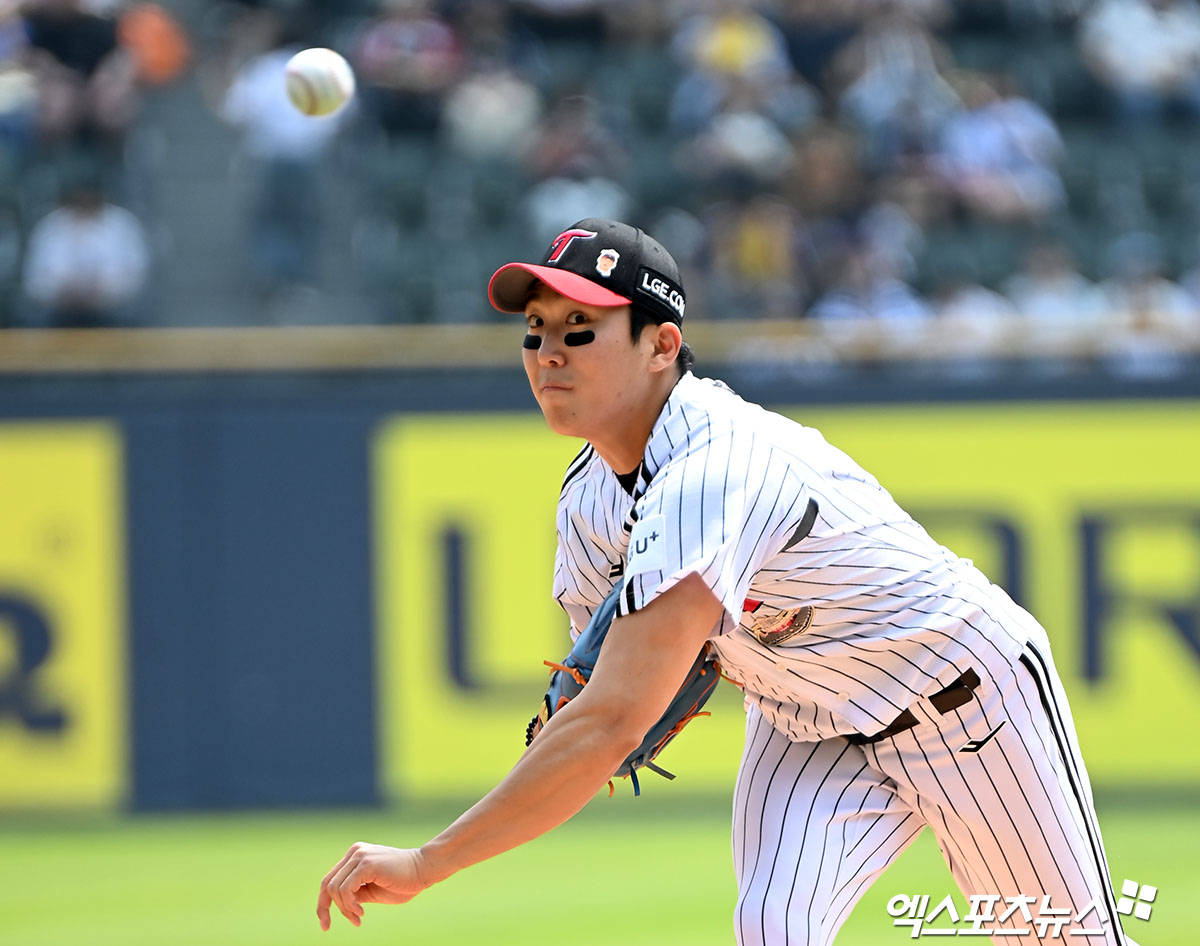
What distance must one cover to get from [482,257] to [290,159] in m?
1.46

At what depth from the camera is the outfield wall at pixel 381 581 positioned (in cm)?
949

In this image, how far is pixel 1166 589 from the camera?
9422mm

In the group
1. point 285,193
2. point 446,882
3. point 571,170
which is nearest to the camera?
point 446,882

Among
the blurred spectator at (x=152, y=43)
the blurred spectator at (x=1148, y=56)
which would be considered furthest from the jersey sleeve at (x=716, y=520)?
the blurred spectator at (x=1148, y=56)

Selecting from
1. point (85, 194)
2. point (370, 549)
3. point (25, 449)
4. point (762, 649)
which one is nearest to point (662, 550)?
point (762, 649)

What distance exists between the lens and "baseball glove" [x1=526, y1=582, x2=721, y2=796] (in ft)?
11.8

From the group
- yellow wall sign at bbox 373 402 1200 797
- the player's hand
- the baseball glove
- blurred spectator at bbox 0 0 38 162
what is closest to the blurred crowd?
blurred spectator at bbox 0 0 38 162

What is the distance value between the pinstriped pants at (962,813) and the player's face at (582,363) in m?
1.03

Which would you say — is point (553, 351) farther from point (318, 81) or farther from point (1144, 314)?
point (1144, 314)

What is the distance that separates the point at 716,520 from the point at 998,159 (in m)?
9.79

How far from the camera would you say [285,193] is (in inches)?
452

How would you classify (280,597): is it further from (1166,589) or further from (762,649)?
(762,649)

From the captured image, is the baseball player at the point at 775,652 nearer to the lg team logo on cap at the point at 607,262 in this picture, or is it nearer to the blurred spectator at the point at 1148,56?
the lg team logo on cap at the point at 607,262

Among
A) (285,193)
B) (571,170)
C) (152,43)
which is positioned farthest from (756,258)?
(152,43)
